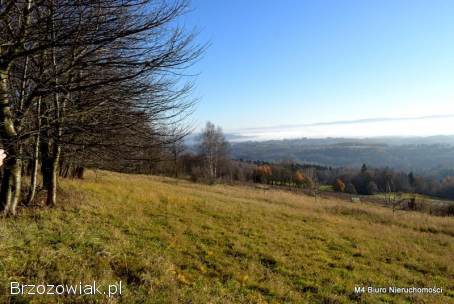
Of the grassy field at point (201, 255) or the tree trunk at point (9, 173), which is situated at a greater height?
the tree trunk at point (9, 173)

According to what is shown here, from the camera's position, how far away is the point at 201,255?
7445 millimetres

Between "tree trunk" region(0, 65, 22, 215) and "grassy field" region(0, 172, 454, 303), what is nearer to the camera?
"grassy field" region(0, 172, 454, 303)

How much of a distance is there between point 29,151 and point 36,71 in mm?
2344

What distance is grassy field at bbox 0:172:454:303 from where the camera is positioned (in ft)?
15.4

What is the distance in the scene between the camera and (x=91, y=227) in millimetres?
7340

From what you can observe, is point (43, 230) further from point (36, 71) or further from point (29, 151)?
point (36, 71)

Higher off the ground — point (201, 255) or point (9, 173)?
point (9, 173)

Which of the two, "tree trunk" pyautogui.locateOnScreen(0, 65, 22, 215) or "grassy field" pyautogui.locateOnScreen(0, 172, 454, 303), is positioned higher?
"tree trunk" pyautogui.locateOnScreen(0, 65, 22, 215)

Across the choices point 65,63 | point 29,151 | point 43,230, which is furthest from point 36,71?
point 43,230

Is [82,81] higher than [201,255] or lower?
higher

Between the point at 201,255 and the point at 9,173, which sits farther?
the point at 201,255

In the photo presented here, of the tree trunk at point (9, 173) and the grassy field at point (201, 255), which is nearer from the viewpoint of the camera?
the grassy field at point (201, 255)

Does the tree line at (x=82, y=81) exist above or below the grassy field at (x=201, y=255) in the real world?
above

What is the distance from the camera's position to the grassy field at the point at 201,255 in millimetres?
4703
